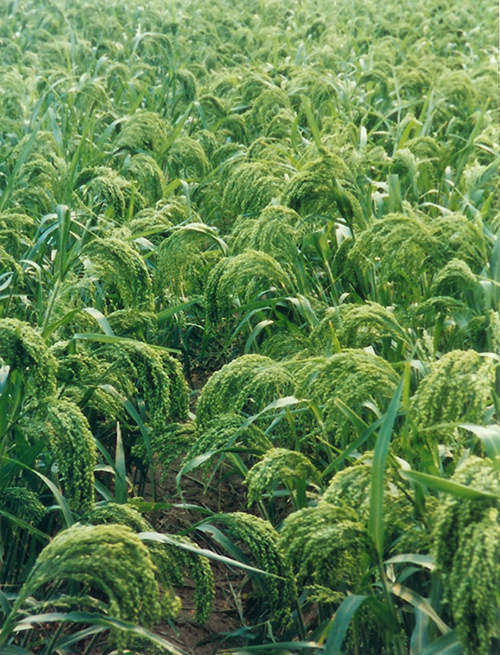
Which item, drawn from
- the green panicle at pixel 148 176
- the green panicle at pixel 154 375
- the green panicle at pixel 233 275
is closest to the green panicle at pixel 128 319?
the green panicle at pixel 233 275

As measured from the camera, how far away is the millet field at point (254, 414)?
142 cm

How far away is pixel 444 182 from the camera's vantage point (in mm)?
3637

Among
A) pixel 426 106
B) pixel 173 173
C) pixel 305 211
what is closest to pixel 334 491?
pixel 305 211

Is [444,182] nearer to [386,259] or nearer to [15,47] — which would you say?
[386,259]

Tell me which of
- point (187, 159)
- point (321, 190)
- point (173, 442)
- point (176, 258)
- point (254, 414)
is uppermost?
point (321, 190)

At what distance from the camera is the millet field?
56.1 inches

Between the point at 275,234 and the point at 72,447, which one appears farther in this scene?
the point at 275,234

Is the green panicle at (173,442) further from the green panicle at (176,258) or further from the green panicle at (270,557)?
the green panicle at (176,258)

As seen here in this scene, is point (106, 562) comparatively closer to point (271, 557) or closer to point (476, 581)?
point (271, 557)

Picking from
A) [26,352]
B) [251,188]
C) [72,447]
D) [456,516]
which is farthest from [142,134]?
[456,516]

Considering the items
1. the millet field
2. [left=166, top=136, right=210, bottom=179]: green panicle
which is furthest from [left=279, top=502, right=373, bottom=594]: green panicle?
[left=166, top=136, right=210, bottom=179]: green panicle

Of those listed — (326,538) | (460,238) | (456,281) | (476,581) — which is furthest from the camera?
(460,238)

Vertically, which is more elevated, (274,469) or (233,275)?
(233,275)

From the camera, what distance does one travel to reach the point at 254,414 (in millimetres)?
2402
